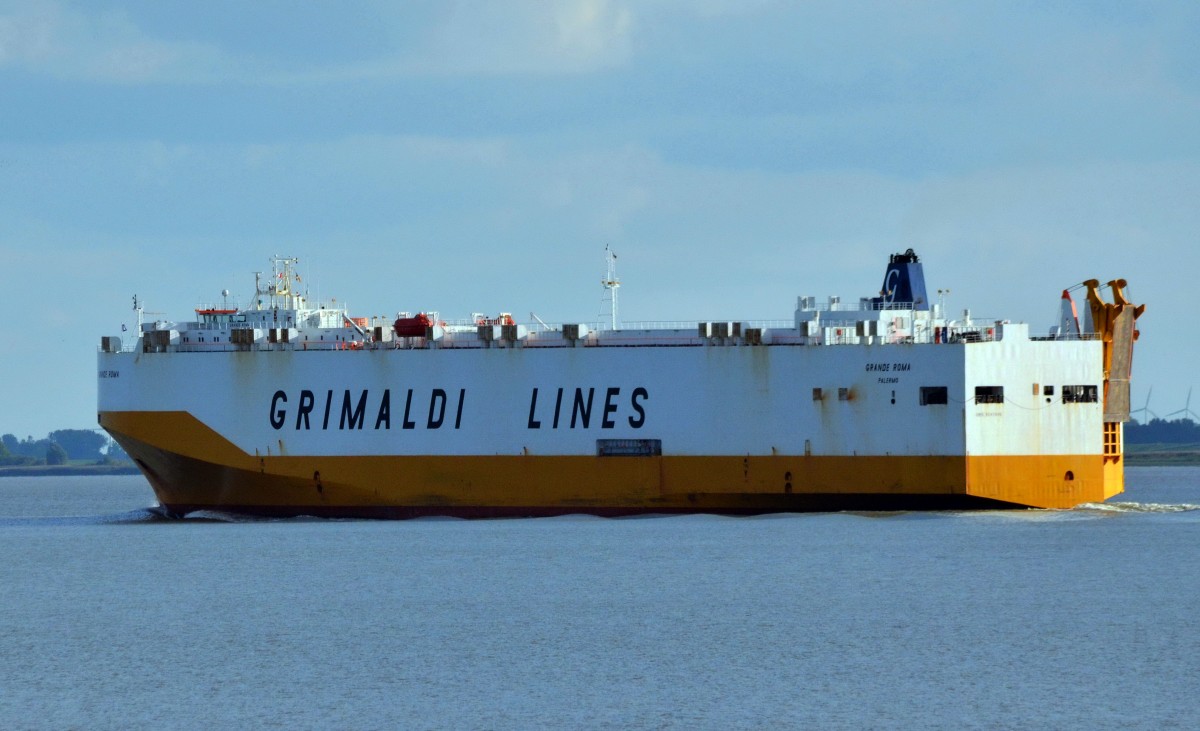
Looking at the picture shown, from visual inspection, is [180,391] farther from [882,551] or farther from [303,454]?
[882,551]

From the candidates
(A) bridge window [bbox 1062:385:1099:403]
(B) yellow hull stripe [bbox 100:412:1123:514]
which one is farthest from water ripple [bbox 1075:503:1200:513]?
(A) bridge window [bbox 1062:385:1099:403]

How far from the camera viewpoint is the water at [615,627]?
23.3 metres

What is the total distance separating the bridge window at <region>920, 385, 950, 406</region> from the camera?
144 feet

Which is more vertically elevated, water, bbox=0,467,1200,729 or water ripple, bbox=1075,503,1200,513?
water ripple, bbox=1075,503,1200,513

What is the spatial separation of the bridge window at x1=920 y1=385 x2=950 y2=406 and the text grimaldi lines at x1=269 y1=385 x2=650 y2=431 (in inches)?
271

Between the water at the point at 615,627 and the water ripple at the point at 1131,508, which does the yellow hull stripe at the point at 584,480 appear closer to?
the water at the point at 615,627

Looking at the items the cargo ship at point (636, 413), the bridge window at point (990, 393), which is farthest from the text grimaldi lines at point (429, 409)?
the bridge window at point (990, 393)

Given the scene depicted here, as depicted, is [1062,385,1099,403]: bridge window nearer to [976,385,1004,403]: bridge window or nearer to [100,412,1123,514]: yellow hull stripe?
[100,412,1123,514]: yellow hull stripe

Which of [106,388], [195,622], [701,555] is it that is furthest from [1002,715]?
[106,388]

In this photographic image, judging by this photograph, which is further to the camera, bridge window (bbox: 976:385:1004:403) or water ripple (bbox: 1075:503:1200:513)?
water ripple (bbox: 1075:503:1200:513)

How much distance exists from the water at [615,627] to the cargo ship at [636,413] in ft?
3.89

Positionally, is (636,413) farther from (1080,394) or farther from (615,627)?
(615,627)

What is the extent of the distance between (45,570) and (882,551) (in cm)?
1845

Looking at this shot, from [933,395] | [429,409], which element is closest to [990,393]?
[933,395]
